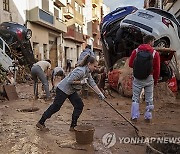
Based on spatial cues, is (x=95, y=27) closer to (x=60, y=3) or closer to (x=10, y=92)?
(x=60, y=3)

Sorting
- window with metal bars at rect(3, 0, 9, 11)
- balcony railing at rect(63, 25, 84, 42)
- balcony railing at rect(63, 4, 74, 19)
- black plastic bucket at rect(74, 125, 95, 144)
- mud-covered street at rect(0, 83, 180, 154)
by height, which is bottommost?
mud-covered street at rect(0, 83, 180, 154)

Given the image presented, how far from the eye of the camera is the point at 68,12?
129 feet

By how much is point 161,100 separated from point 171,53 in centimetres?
141

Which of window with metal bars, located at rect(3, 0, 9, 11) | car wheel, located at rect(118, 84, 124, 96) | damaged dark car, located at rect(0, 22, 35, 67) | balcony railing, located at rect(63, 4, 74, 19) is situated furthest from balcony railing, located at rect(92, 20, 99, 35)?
car wheel, located at rect(118, 84, 124, 96)

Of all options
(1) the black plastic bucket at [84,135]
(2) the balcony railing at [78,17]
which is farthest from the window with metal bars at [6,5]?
(2) the balcony railing at [78,17]

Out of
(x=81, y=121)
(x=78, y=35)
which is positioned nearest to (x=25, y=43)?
(x=81, y=121)

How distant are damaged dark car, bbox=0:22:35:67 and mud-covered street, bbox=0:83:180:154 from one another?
352 inches

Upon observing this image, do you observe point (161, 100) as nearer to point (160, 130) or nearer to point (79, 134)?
point (160, 130)

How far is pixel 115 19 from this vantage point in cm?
1241

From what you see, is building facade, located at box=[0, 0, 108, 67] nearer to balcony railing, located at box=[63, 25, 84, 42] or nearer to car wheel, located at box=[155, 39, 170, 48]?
balcony railing, located at box=[63, 25, 84, 42]

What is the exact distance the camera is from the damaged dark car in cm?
1795

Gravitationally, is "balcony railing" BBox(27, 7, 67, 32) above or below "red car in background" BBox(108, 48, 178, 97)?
above

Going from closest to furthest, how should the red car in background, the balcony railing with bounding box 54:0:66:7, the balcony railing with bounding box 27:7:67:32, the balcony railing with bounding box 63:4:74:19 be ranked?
the red car in background, the balcony railing with bounding box 27:7:67:32, the balcony railing with bounding box 54:0:66:7, the balcony railing with bounding box 63:4:74:19

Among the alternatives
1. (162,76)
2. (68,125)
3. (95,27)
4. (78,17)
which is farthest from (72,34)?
(68,125)
